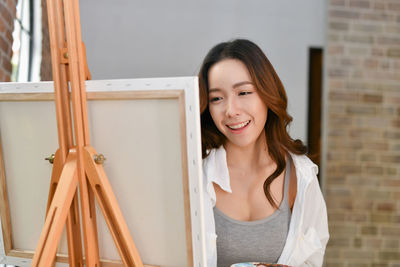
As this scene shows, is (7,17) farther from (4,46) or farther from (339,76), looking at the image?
(339,76)

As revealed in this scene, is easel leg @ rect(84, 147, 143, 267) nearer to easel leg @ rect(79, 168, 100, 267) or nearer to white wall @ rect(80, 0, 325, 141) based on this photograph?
easel leg @ rect(79, 168, 100, 267)

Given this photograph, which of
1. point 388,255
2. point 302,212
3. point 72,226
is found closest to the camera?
point 72,226

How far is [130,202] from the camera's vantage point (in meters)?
0.94

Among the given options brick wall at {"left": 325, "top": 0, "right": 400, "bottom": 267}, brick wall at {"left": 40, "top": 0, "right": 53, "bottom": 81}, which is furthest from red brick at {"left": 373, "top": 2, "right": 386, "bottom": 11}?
brick wall at {"left": 40, "top": 0, "right": 53, "bottom": 81}

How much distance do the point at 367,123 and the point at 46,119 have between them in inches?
100.0

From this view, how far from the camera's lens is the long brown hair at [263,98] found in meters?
1.21

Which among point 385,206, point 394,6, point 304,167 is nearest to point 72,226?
point 304,167

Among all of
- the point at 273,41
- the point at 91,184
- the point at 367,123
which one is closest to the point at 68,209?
the point at 91,184

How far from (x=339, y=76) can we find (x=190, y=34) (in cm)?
124

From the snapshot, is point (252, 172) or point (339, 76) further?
point (339, 76)

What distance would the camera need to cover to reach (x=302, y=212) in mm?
1283

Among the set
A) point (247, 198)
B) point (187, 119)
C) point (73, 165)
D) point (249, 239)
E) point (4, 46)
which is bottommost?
point (249, 239)

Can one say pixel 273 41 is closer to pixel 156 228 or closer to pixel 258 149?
pixel 258 149

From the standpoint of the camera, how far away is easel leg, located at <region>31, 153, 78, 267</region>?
2.79ft
